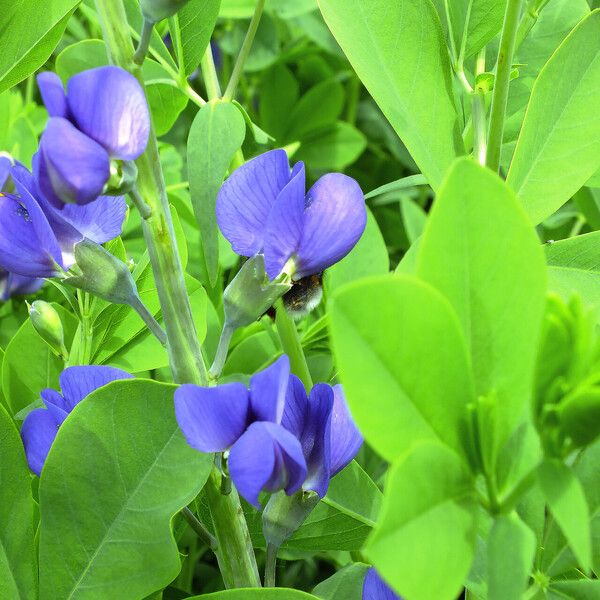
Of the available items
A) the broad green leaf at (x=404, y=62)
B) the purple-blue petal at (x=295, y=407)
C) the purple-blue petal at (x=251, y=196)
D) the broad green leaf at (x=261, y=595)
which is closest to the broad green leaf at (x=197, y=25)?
the broad green leaf at (x=404, y=62)

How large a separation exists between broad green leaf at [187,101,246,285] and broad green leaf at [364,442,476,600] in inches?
10.2

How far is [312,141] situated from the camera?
4.80ft

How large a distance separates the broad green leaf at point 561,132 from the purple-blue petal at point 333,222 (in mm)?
136

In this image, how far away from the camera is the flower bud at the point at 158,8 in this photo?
53 centimetres

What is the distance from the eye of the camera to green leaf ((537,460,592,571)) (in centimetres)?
40

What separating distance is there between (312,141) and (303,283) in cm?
78

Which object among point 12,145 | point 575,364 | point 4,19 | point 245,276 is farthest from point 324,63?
point 575,364

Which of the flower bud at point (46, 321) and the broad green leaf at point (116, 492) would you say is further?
the flower bud at point (46, 321)

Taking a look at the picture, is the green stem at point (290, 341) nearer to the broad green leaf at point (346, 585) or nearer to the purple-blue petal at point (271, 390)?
the broad green leaf at point (346, 585)

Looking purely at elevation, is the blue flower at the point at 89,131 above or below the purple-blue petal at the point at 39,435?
above

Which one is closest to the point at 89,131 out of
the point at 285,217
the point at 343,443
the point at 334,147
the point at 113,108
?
the point at 113,108

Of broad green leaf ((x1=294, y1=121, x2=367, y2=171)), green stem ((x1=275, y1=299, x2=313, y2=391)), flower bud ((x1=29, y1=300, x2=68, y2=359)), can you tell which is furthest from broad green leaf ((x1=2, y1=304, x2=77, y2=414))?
broad green leaf ((x1=294, y1=121, x2=367, y2=171))

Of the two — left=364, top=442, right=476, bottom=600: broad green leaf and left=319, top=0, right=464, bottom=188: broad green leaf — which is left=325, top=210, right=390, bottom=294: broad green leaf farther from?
left=364, top=442, right=476, bottom=600: broad green leaf

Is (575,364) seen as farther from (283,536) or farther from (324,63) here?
(324,63)
